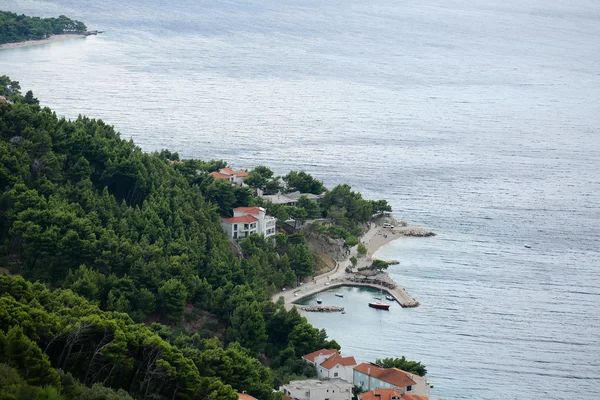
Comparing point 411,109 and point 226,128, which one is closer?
point 226,128

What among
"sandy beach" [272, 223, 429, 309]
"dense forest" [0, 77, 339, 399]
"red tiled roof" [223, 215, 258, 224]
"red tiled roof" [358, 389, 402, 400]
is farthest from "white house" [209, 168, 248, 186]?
"red tiled roof" [358, 389, 402, 400]

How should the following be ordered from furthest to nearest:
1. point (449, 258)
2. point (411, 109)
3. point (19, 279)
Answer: point (411, 109)
point (449, 258)
point (19, 279)

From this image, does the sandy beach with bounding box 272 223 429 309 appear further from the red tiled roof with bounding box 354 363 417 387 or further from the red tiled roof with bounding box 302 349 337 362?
the red tiled roof with bounding box 354 363 417 387

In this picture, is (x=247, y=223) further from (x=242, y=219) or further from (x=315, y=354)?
(x=315, y=354)

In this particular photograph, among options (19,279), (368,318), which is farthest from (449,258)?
(19,279)

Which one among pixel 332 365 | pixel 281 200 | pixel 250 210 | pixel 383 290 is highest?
pixel 250 210

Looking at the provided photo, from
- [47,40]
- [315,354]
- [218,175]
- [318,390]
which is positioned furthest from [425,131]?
[318,390]

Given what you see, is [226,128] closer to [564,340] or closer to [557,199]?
[557,199]
